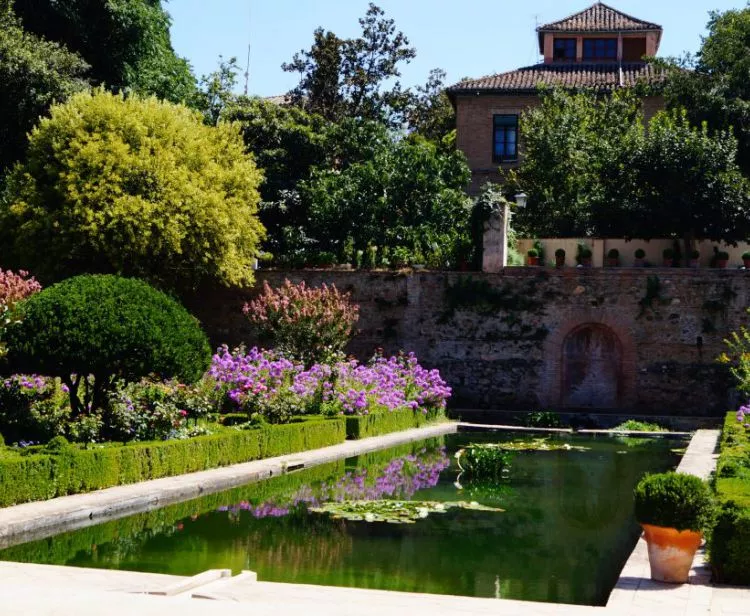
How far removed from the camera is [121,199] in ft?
71.8

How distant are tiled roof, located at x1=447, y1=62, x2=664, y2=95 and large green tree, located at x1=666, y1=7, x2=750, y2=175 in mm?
2382

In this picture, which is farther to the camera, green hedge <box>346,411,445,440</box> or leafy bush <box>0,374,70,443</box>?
green hedge <box>346,411,445,440</box>

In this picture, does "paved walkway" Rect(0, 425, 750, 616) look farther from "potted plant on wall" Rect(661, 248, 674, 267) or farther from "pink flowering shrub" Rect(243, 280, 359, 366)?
"potted plant on wall" Rect(661, 248, 674, 267)

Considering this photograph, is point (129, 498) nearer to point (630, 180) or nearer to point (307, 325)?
point (307, 325)

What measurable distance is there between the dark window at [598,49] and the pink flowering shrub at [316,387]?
1776cm

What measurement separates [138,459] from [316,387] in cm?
690

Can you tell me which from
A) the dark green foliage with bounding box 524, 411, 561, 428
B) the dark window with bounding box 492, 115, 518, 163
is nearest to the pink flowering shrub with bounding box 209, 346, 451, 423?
the dark green foliage with bounding box 524, 411, 561, 428

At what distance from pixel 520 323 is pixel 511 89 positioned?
12.0 m

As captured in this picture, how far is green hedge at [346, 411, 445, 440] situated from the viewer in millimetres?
18438

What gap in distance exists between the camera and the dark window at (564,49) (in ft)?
121

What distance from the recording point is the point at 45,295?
1391cm

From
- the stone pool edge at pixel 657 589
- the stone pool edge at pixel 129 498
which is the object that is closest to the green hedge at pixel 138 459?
the stone pool edge at pixel 129 498

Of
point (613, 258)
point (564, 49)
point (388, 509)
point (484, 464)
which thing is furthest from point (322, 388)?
point (564, 49)

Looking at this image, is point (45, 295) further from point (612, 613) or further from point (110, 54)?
point (110, 54)
